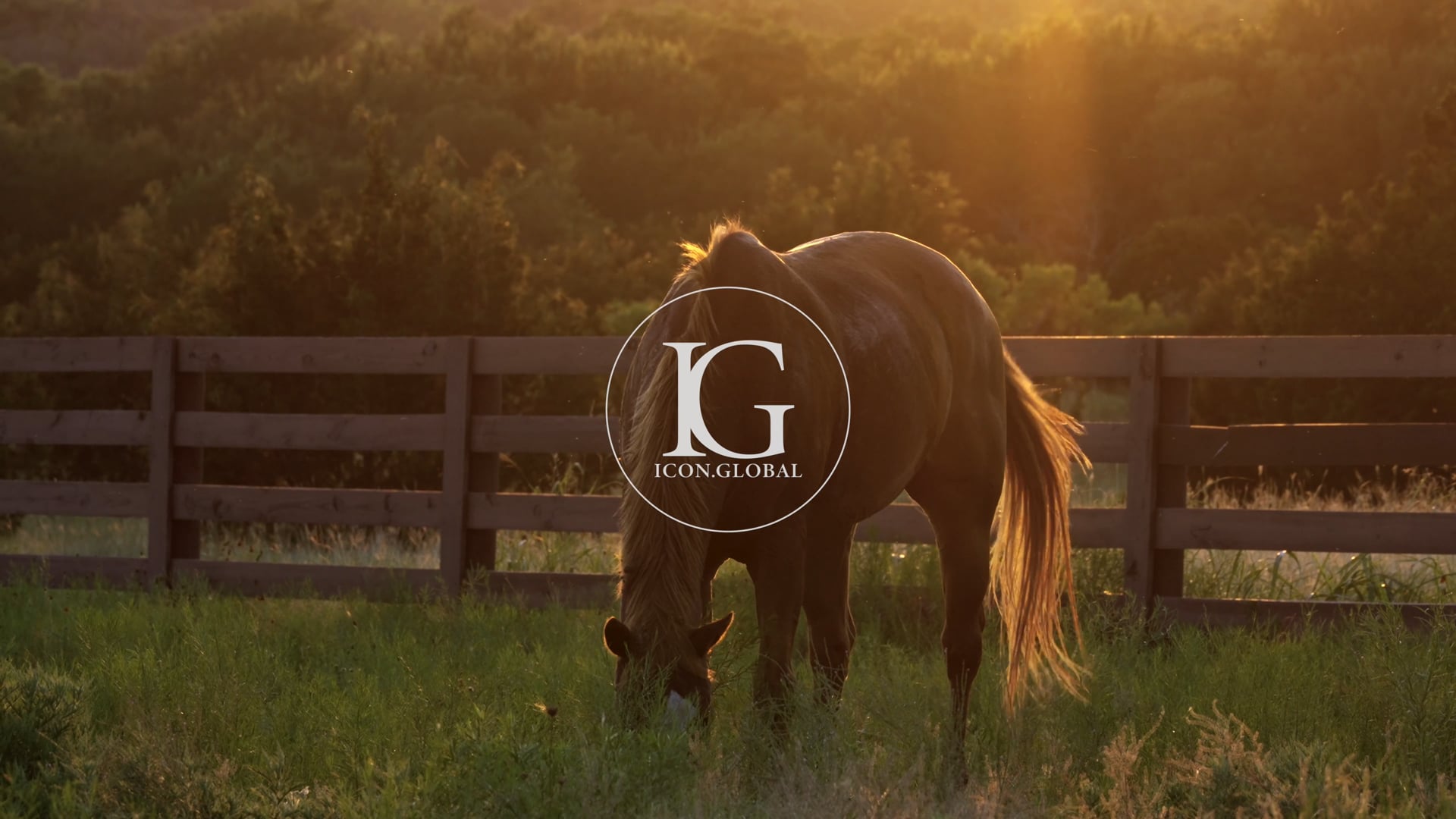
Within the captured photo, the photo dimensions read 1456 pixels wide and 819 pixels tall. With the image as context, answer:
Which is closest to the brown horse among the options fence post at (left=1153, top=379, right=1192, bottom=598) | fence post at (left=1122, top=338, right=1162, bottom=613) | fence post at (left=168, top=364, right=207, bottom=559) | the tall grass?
the tall grass

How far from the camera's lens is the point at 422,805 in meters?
3.34

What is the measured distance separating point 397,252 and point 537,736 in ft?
34.2

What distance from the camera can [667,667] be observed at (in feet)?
10.6

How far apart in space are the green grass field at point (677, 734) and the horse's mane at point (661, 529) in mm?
276

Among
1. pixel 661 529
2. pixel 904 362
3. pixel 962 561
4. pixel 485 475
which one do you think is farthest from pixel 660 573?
pixel 485 475

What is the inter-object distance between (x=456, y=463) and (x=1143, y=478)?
3.49 m

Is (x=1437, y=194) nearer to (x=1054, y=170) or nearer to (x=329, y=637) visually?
(x=329, y=637)

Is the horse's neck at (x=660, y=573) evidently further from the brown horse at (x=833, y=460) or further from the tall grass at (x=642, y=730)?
the tall grass at (x=642, y=730)

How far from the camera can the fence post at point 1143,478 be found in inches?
263

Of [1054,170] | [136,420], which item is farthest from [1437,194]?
[1054,170]

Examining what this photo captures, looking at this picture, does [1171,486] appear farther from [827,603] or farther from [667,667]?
[667,667]

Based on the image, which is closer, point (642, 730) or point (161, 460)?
point (642, 730)

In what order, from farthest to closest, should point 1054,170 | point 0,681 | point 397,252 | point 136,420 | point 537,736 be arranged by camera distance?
1. point 1054,170
2. point 397,252
3. point 136,420
4. point 0,681
5. point 537,736

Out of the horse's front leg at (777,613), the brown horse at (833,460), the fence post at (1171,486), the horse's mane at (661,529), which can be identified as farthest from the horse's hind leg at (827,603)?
the fence post at (1171,486)
